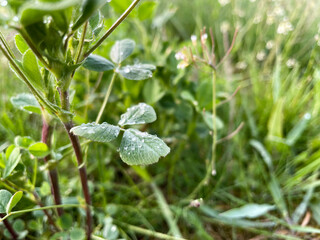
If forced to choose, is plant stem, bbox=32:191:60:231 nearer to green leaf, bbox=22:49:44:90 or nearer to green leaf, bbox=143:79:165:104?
green leaf, bbox=22:49:44:90

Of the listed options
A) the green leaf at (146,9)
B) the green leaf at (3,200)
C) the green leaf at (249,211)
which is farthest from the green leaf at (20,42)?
the green leaf at (249,211)

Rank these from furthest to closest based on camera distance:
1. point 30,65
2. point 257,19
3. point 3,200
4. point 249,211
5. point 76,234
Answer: point 257,19 → point 249,211 → point 76,234 → point 3,200 → point 30,65

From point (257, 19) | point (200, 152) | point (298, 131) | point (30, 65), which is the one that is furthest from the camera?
point (257, 19)

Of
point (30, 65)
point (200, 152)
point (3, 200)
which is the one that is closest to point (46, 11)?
point (30, 65)

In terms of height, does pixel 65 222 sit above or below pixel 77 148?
below

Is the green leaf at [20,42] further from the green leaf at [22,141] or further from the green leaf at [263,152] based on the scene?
the green leaf at [263,152]

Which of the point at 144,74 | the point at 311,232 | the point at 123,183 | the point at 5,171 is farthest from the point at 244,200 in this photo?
the point at 5,171

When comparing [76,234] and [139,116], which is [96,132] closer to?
[139,116]
